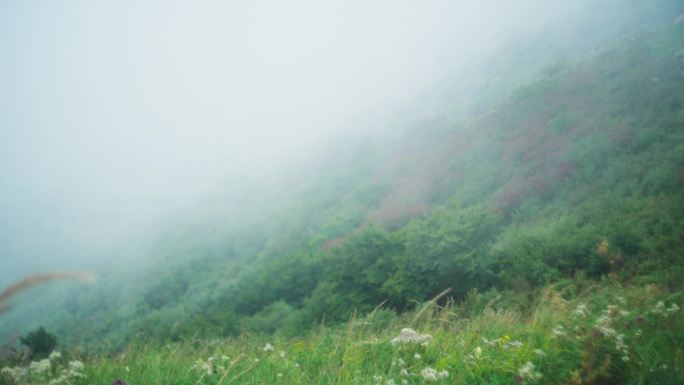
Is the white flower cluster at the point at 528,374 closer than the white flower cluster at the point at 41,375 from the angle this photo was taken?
Yes

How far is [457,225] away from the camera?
11.2 m

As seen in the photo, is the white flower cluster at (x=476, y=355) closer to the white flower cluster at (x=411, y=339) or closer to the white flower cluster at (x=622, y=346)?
the white flower cluster at (x=411, y=339)

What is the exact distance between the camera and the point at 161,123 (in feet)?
316

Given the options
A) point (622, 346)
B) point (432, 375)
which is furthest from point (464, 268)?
point (432, 375)

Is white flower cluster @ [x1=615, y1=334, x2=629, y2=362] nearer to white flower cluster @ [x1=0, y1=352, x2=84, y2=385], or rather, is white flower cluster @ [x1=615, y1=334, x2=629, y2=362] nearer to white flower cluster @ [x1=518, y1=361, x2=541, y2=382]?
white flower cluster @ [x1=518, y1=361, x2=541, y2=382]

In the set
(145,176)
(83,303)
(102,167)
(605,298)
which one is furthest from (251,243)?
(102,167)

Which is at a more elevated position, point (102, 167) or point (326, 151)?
point (102, 167)

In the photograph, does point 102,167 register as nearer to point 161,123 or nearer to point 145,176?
point 145,176

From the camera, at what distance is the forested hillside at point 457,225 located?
8703 mm

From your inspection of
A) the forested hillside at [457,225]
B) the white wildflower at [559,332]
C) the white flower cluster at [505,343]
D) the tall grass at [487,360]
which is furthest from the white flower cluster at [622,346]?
the forested hillside at [457,225]

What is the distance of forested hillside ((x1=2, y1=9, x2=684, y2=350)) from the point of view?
870 centimetres

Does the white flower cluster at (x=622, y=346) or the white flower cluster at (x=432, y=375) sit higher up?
the white flower cluster at (x=432, y=375)

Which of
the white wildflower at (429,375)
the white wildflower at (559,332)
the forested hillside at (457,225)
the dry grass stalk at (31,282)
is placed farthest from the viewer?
the forested hillside at (457,225)

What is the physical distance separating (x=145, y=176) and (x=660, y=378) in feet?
239
